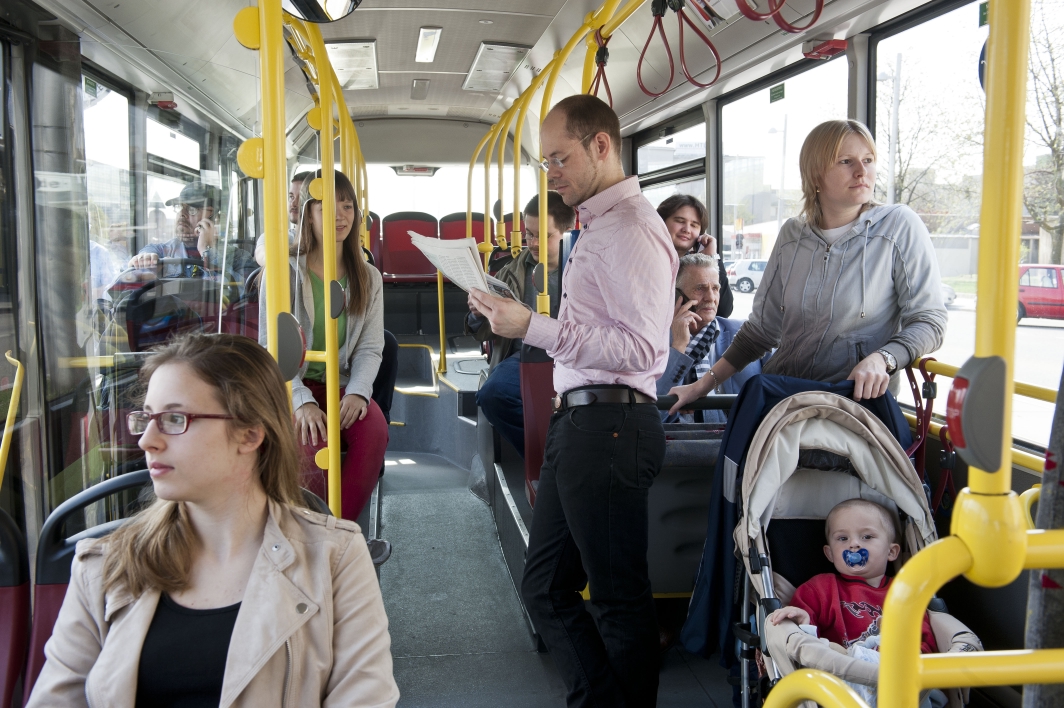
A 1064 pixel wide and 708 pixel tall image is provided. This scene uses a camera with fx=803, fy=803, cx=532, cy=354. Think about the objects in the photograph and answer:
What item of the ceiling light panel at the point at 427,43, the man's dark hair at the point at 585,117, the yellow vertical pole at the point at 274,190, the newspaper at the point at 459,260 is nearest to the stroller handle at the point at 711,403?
the newspaper at the point at 459,260

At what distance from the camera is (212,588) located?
4.74 ft

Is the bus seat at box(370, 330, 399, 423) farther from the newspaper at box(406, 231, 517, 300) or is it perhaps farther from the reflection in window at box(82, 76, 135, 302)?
the newspaper at box(406, 231, 517, 300)

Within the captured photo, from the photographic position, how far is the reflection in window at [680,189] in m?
5.84

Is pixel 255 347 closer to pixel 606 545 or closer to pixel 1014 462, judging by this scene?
pixel 606 545

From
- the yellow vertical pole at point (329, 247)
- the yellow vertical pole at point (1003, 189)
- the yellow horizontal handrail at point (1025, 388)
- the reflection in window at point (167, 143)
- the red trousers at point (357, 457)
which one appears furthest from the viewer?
the red trousers at point (357, 457)

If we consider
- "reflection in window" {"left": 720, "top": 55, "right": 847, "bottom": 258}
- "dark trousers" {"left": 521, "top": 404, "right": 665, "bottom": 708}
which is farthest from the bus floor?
"reflection in window" {"left": 720, "top": 55, "right": 847, "bottom": 258}

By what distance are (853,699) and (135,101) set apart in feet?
8.14

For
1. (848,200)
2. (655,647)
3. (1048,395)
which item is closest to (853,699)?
(655,647)

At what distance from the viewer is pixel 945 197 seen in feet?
10.7

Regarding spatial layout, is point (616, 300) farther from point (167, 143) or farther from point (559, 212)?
point (559, 212)

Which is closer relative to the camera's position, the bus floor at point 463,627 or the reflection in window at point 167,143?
the reflection in window at point 167,143

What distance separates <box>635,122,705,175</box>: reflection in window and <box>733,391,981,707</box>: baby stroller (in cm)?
379

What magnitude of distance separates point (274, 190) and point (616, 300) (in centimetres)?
88

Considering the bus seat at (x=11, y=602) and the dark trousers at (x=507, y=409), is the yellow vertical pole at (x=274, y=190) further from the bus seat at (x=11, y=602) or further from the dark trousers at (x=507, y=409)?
the dark trousers at (x=507, y=409)
